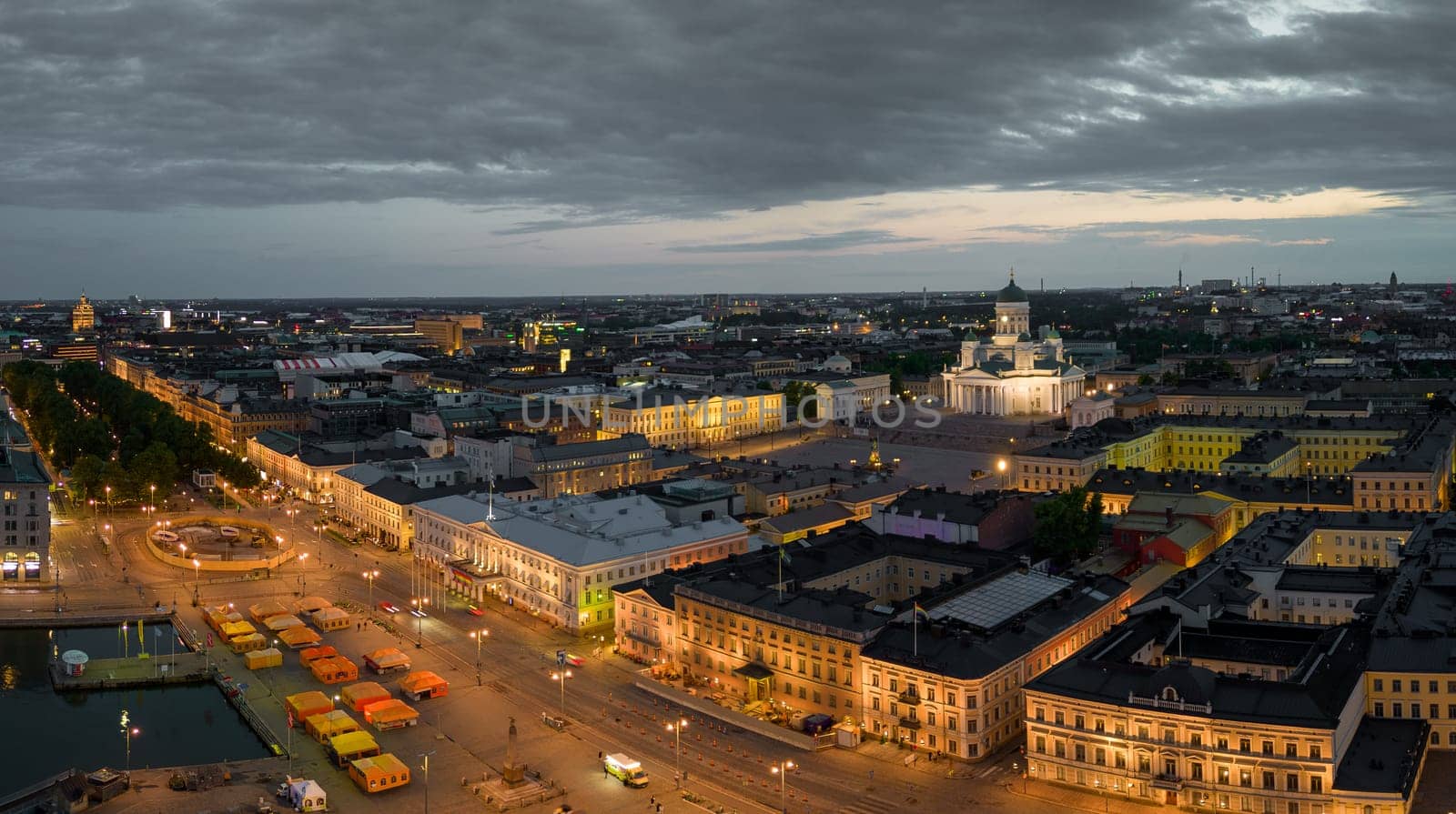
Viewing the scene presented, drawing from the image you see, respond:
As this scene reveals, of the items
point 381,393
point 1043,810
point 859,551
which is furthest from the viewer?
point 381,393

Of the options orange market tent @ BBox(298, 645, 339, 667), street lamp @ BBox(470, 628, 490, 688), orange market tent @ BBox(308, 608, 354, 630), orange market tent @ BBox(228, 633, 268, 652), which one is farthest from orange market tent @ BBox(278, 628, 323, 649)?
street lamp @ BBox(470, 628, 490, 688)

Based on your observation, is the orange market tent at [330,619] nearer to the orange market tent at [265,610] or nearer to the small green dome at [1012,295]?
the orange market tent at [265,610]

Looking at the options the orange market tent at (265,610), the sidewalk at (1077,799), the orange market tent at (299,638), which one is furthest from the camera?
the orange market tent at (265,610)

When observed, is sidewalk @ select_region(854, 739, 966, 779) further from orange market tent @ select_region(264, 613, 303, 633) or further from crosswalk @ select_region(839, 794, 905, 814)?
orange market tent @ select_region(264, 613, 303, 633)

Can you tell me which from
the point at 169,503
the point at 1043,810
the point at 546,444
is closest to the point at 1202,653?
the point at 1043,810

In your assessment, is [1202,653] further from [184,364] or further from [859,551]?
[184,364]

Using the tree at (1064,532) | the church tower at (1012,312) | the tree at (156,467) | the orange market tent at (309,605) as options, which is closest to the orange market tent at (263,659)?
the orange market tent at (309,605)

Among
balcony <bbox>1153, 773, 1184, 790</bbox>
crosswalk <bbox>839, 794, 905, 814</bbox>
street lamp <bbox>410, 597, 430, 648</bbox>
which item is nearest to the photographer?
balcony <bbox>1153, 773, 1184, 790</bbox>
